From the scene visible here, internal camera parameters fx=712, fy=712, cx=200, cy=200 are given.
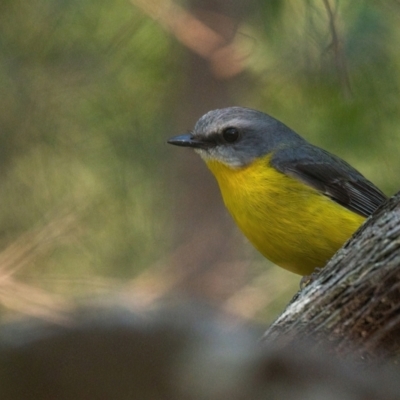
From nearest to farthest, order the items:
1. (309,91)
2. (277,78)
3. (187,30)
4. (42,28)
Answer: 1. (309,91)
2. (42,28)
3. (277,78)
4. (187,30)

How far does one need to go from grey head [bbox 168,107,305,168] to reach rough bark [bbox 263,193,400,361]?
185cm

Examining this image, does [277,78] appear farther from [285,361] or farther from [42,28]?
[285,361]

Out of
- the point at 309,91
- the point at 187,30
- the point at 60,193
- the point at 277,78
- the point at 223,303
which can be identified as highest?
the point at 187,30

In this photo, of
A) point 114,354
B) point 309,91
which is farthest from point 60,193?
point 114,354

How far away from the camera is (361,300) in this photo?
230cm

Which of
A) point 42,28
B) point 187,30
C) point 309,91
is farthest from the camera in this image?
point 187,30

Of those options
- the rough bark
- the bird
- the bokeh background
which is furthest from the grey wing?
the rough bark

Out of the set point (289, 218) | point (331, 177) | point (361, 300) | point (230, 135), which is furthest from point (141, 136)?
point (361, 300)

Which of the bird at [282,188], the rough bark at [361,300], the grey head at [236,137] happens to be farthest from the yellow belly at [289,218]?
the rough bark at [361,300]

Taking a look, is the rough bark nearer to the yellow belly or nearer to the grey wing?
the yellow belly

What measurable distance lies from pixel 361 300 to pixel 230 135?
7.74 ft

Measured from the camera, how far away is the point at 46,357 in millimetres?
555

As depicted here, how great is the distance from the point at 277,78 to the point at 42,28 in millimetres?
1807

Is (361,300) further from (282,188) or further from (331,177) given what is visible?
(331,177)
